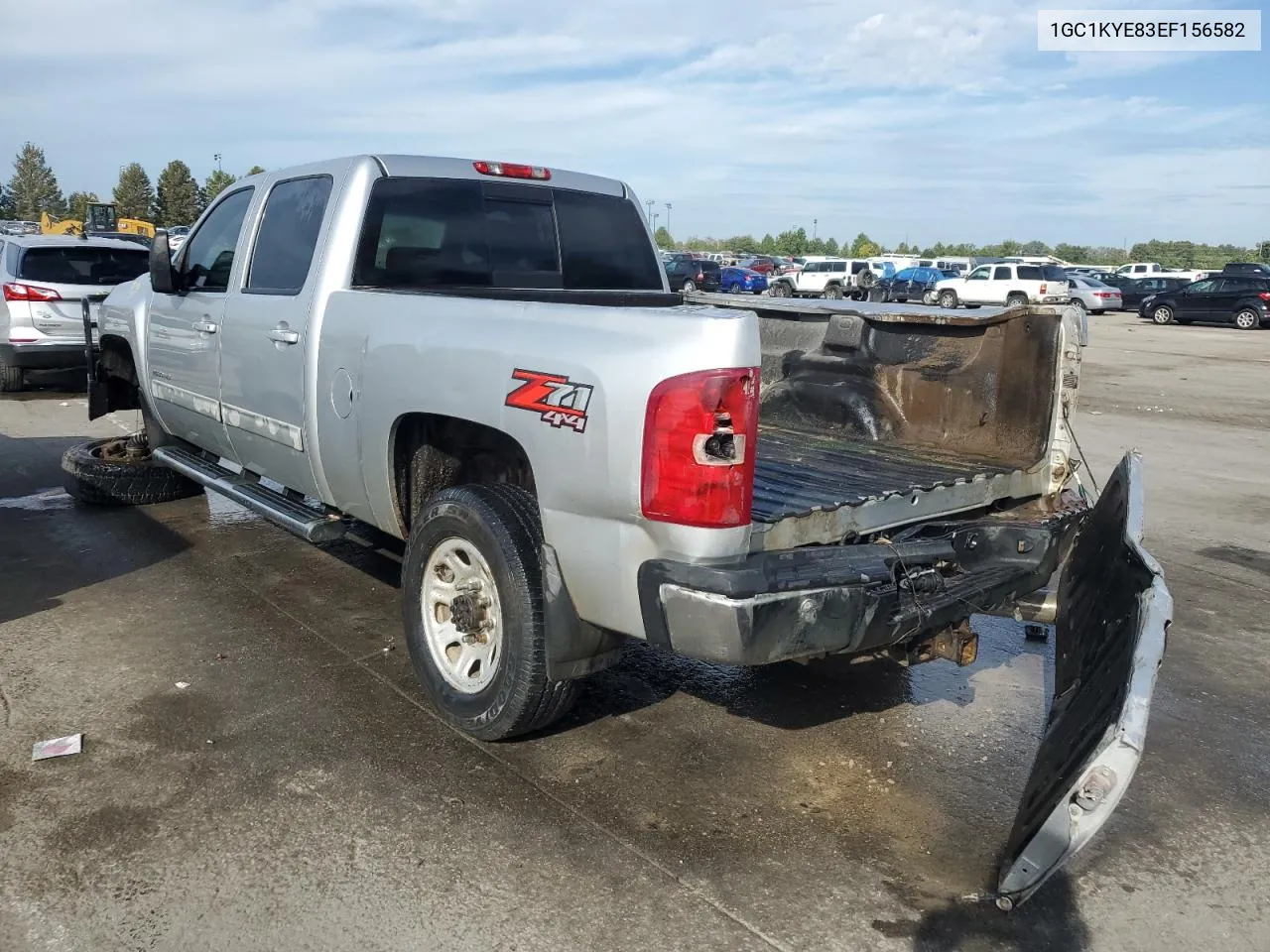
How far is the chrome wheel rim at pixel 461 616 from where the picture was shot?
12.6 ft

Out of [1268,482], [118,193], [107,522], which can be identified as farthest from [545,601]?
[118,193]

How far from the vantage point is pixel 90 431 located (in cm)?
1030

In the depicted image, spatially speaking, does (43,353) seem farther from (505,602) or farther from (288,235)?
(505,602)

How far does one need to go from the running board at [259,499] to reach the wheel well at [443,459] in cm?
56

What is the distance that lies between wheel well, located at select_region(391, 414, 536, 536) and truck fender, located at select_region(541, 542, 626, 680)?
520 mm

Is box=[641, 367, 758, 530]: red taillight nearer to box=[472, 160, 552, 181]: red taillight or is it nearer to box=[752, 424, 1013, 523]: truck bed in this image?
box=[752, 424, 1013, 523]: truck bed

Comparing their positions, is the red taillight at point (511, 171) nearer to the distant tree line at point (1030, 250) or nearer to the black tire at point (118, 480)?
the black tire at point (118, 480)

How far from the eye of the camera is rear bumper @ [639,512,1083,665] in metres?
3.02

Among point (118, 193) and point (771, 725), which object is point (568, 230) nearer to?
point (771, 725)

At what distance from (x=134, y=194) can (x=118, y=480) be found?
8355 cm

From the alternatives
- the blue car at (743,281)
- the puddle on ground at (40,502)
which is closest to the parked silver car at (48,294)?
the puddle on ground at (40,502)

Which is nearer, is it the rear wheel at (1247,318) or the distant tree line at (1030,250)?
the rear wheel at (1247,318)

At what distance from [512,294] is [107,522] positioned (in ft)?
12.6

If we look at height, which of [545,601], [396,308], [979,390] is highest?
[396,308]
